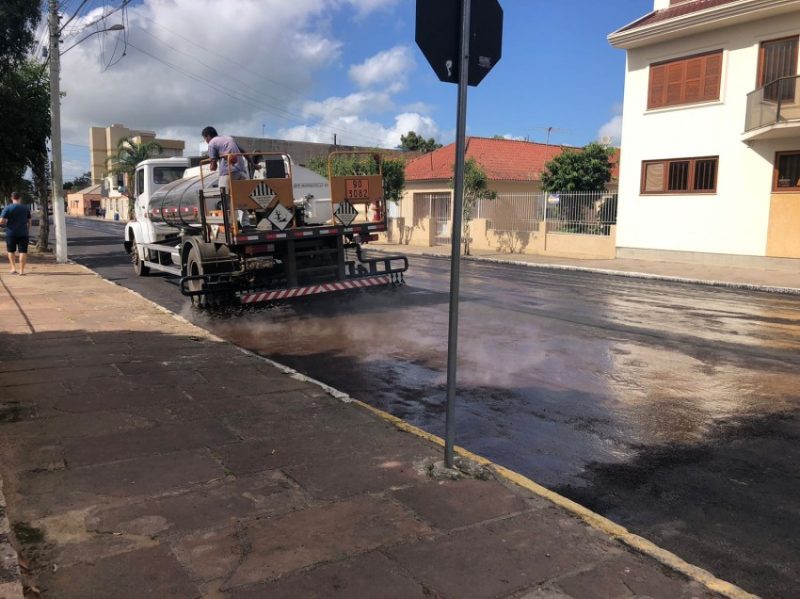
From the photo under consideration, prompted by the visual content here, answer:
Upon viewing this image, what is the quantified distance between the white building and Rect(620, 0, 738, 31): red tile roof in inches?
2.1

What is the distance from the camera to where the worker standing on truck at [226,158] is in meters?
10.5

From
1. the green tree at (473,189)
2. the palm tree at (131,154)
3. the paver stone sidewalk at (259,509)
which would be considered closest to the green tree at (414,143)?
the palm tree at (131,154)

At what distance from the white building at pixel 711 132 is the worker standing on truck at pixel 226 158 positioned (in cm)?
1555

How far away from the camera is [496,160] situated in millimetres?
36688

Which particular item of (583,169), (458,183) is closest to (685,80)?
(583,169)

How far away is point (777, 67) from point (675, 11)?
4.47 meters

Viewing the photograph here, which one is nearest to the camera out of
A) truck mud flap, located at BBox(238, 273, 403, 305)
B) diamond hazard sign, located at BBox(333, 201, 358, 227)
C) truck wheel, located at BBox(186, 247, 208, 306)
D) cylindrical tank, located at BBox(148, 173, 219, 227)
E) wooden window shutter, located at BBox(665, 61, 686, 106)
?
truck mud flap, located at BBox(238, 273, 403, 305)

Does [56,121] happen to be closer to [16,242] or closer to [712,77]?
[16,242]

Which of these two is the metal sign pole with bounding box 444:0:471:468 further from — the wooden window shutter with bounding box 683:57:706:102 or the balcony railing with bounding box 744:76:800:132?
the wooden window shutter with bounding box 683:57:706:102

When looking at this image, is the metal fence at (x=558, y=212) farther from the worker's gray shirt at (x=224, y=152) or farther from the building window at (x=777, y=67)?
the worker's gray shirt at (x=224, y=152)

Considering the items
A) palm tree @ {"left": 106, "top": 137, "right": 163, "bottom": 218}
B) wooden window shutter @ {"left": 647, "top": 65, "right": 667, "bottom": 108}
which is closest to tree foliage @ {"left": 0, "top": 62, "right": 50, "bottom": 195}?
wooden window shutter @ {"left": 647, "top": 65, "right": 667, "bottom": 108}

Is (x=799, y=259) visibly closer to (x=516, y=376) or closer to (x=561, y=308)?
(x=561, y=308)

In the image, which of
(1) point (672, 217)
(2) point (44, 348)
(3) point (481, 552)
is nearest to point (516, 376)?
(3) point (481, 552)

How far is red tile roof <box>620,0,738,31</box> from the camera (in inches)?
825
